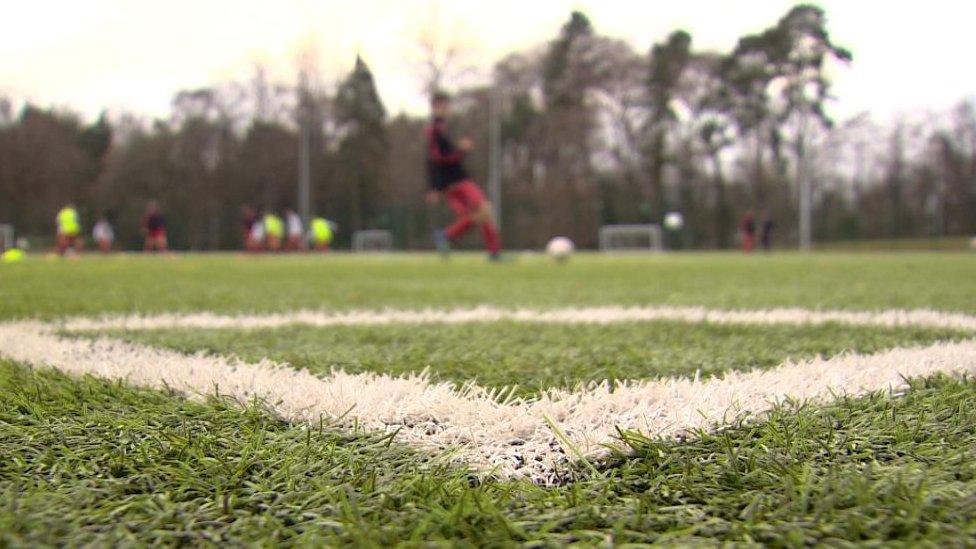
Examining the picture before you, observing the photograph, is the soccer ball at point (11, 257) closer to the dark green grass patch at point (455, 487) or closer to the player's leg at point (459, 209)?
the player's leg at point (459, 209)

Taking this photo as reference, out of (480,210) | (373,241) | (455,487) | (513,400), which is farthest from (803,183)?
(455,487)

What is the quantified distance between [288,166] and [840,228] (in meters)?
24.9

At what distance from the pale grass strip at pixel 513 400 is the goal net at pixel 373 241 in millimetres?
29659

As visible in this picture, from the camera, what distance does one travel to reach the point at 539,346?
1959 mm

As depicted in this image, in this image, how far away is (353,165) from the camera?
33469 mm

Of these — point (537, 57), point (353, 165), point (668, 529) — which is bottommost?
point (668, 529)

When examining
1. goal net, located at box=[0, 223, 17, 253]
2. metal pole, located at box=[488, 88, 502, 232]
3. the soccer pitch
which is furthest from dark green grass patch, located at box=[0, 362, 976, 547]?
metal pole, located at box=[488, 88, 502, 232]

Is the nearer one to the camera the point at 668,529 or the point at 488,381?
the point at 668,529

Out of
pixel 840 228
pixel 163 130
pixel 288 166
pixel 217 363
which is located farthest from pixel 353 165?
pixel 217 363

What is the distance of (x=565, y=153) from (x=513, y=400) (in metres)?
30.3

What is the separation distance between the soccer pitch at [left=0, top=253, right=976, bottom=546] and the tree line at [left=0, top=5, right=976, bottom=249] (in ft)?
86.2

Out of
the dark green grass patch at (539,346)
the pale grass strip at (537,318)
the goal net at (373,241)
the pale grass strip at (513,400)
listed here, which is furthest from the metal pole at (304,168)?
the pale grass strip at (513,400)

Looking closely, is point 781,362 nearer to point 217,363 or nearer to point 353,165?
point 217,363

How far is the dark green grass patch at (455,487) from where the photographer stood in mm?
678
